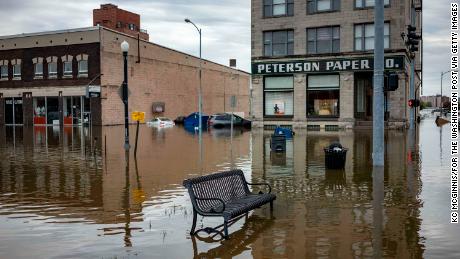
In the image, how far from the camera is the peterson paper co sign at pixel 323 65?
42.5 metres

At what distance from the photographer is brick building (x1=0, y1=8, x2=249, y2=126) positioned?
181 feet

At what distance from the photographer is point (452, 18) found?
1312 centimetres

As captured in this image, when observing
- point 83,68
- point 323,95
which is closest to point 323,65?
point 323,95

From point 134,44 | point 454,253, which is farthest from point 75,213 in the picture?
point 134,44

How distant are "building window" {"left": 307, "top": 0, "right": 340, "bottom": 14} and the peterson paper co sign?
4657 millimetres

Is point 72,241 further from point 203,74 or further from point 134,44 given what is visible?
point 203,74

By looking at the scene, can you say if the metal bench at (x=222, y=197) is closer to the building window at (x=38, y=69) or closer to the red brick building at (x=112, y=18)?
the building window at (x=38, y=69)

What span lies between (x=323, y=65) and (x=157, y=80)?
1073 inches

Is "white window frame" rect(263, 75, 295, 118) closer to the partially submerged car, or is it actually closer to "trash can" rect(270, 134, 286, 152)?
the partially submerged car

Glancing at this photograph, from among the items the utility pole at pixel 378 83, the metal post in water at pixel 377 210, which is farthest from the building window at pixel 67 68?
the metal post in water at pixel 377 210

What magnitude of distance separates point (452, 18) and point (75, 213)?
10.7m

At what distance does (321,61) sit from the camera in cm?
4497

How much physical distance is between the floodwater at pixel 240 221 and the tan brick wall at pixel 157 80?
112 feet

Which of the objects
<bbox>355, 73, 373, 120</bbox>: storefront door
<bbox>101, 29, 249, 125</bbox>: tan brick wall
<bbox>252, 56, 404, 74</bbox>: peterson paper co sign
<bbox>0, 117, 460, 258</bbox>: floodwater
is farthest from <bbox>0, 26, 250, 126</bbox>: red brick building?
<bbox>0, 117, 460, 258</bbox>: floodwater
